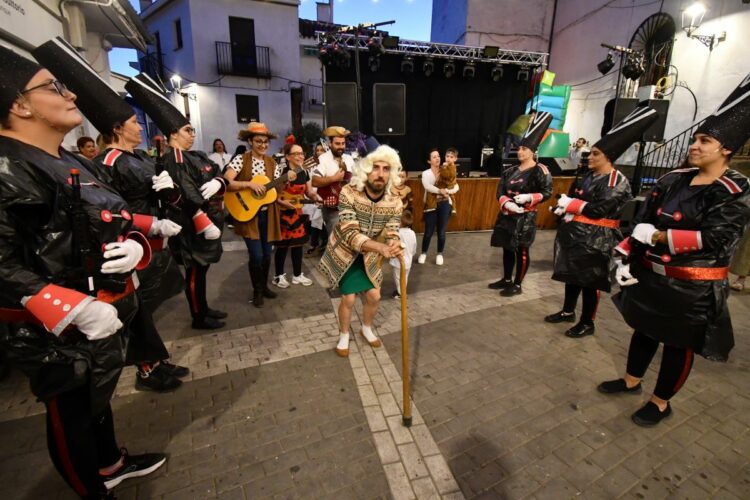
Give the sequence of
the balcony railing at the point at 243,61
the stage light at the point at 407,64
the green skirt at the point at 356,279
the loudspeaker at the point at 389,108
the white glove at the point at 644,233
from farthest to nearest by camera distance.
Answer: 1. the balcony railing at the point at 243,61
2. the stage light at the point at 407,64
3. the loudspeaker at the point at 389,108
4. the green skirt at the point at 356,279
5. the white glove at the point at 644,233

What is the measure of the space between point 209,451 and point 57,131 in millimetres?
2098

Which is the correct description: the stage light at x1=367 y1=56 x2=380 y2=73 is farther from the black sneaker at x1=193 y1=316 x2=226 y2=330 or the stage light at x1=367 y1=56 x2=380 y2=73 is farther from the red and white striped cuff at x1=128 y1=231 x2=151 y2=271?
the red and white striped cuff at x1=128 y1=231 x2=151 y2=271

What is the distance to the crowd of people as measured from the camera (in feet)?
5.10

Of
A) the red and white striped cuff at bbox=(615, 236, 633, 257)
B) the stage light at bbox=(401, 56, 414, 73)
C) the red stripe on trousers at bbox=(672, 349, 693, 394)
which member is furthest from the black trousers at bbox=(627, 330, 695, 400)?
the stage light at bbox=(401, 56, 414, 73)

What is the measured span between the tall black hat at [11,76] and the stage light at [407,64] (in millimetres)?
12942

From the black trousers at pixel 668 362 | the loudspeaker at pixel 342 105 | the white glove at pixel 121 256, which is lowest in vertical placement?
the black trousers at pixel 668 362

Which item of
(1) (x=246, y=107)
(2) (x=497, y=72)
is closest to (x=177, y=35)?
(1) (x=246, y=107)

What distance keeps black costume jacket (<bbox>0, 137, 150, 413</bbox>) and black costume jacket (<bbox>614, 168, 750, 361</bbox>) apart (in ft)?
11.2

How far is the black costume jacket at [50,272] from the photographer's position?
144cm

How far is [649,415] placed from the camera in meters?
2.76

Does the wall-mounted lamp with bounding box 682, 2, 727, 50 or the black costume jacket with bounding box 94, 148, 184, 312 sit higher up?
the wall-mounted lamp with bounding box 682, 2, 727, 50

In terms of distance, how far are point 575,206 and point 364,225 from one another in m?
2.28

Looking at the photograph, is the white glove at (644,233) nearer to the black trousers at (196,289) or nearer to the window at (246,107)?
the black trousers at (196,289)

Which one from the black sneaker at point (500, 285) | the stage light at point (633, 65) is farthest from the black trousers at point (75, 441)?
the stage light at point (633, 65)
